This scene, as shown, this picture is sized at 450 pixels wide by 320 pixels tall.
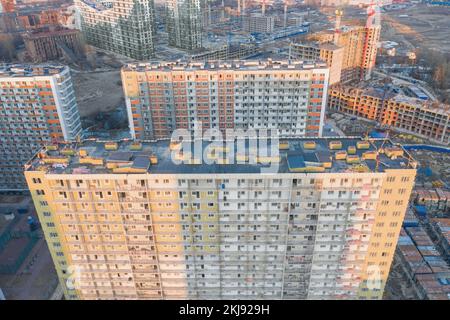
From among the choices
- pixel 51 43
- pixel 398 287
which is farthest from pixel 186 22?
pixel 398 287

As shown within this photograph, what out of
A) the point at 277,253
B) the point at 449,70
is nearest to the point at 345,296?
the point at 277,253

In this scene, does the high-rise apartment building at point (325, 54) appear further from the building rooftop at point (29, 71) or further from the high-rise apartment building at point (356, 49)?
the building rooftop at point (29, 71)

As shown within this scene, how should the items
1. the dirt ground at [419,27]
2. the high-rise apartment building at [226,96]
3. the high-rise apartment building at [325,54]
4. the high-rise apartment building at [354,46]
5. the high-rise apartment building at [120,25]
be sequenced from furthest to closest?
the dirt ground at [419,27]
the high-rise apartment building at [120,25]
the high-rise apartment building at [354,46]
the high-rise apartment building at [325,54]
the high-rise apartment building at [226,96]

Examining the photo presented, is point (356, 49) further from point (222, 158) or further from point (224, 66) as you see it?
point (222, 158)

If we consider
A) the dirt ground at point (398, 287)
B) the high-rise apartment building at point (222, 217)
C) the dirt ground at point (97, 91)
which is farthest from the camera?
the dirt ground at point (97, 91)

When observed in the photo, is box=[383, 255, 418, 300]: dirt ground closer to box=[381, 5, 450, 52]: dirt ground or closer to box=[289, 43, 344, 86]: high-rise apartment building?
box=[289, 43, 344, 86]: high-rise apartment building

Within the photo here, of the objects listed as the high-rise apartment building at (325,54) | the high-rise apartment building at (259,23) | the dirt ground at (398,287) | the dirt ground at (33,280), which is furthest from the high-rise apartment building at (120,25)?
the dirt ground at (398,287)
